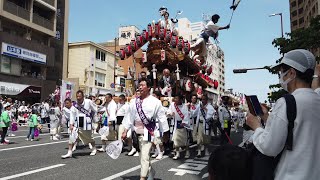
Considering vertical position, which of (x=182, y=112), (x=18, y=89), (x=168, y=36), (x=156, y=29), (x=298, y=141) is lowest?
(x=298, y=141)

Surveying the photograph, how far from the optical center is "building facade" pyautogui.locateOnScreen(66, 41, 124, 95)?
39469mm

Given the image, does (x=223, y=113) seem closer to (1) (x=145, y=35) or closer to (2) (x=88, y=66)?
(1) (x=145, y=35)

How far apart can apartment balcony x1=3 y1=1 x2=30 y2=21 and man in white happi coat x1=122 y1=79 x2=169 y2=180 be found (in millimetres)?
24493

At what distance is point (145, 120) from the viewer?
550cm

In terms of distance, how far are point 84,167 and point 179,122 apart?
3029 millimetres

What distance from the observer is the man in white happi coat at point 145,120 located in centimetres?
539

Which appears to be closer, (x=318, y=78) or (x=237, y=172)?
(x=237, y=172)

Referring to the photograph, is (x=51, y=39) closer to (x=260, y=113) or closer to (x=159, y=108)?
(x=159, y=108)

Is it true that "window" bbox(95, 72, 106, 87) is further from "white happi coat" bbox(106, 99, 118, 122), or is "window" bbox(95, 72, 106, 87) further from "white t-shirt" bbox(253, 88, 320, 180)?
"white t-shirt" bbox(253, 88, 320, 180)

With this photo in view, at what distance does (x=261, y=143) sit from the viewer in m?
2.08

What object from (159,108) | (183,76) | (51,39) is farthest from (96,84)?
(159,108)

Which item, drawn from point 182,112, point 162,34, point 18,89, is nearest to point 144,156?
point 182,112

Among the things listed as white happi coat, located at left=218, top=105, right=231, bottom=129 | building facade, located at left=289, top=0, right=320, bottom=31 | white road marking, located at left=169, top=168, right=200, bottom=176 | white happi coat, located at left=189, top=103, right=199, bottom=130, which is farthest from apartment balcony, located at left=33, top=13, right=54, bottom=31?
building facade, located at left=289, top=0, right=320, bottom=31

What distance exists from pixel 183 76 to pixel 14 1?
2190 cm
